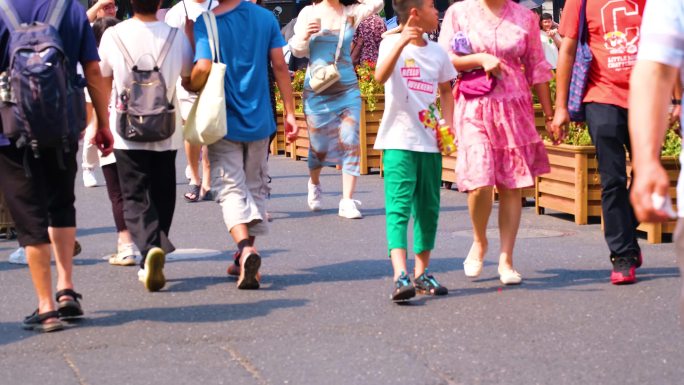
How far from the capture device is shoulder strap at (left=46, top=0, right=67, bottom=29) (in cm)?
684

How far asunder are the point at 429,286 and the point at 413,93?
3.44 ft

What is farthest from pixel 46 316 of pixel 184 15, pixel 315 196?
pixel 315 196

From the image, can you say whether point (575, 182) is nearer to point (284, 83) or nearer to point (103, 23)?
point (284, 83)

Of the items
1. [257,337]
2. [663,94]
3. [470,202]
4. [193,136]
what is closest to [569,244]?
[470,202]

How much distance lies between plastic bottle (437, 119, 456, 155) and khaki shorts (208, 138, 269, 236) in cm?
125

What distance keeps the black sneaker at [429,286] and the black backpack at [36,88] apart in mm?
2123

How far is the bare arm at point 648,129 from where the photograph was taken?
3.46 metres

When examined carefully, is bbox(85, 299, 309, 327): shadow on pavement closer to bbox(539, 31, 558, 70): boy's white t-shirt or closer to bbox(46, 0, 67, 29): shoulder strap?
bbox(46, 0, 67, 29): shoulder strap

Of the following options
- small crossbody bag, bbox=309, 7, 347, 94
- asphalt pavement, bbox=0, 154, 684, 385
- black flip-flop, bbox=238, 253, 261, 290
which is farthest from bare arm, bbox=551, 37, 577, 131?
small crossbody bag, bbox=309, 7, 347, 94

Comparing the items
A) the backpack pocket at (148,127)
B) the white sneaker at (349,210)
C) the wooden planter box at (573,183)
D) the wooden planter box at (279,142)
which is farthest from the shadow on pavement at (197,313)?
the wooden planter box at (279,142)

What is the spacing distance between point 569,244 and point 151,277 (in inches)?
126

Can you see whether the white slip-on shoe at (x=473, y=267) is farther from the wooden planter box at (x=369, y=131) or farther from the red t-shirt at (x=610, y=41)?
the wooden planter box at (x=369, y=131)

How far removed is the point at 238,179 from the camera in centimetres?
827

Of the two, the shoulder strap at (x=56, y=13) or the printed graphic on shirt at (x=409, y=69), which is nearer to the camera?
the shoulder strap at (x=56, y=13)
